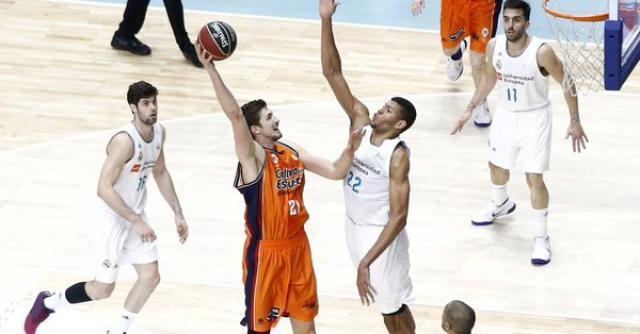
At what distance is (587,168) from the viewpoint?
1038 centimetres

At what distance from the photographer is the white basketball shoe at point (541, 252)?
9.03 m

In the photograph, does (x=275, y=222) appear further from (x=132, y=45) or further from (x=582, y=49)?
(x=132, y=45)

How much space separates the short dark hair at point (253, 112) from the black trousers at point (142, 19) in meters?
4.87

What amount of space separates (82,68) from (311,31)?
2.08m

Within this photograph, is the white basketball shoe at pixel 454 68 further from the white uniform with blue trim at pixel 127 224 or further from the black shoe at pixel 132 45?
the white uniform with blue trim at pixel 127 224

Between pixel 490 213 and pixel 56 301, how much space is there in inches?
118

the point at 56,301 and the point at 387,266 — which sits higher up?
the point at 387,266

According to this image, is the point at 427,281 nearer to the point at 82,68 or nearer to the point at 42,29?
the point at 82,68

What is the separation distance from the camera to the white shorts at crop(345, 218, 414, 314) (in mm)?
→ 7477

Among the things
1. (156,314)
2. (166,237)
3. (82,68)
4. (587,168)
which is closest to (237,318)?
(156,314)

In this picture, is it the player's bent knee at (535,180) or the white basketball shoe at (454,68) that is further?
the white basketball shoe at (454,68)

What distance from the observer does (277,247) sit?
729cm

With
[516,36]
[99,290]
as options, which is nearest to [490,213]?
[516,36]

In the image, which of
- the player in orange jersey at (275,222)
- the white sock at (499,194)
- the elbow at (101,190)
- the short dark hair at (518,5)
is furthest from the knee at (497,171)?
the elbow at (101,190)
